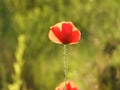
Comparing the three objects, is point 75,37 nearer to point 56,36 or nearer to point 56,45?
point 56,36

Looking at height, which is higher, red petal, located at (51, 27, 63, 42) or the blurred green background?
red petal, located at (51, 27, 63, 42)

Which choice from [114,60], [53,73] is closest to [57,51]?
[53,73]

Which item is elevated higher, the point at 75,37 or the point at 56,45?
the point at 75,37

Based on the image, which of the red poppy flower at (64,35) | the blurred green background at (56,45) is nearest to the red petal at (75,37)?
the red poppy flower at (64,35)

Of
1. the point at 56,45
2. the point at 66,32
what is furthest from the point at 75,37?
the point at 56,45

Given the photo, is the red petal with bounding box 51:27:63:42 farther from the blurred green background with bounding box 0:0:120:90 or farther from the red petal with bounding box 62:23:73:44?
the blurred green background with bounding box 0:0:120:90

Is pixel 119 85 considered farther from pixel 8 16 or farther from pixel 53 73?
pixel 8 16

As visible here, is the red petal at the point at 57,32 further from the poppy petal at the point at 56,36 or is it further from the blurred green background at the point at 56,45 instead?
the blurred green background at the point at 56,45

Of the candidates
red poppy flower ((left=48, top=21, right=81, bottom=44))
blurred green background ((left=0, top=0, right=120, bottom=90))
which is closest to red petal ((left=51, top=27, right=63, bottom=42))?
red poppy flower ((left=48, top=21, right=81, bottom=44))
